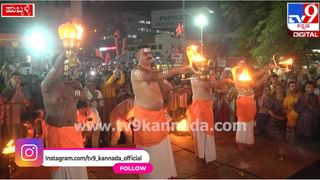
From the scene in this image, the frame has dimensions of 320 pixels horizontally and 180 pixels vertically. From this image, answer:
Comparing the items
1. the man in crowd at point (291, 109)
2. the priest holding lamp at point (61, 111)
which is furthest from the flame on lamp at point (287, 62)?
the priest holding lamp at point (61, 111)

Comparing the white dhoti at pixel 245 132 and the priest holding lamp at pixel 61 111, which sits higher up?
the priest holding lamp at pixel 61 111

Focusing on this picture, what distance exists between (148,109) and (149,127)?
0.25 meters

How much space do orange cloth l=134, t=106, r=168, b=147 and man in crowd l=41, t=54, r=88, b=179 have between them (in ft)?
2.84

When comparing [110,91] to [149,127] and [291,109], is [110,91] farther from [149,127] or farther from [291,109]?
[291,109]

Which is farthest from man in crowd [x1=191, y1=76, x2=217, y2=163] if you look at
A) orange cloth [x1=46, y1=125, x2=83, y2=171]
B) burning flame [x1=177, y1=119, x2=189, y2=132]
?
orange cloth [x1=46, y1=125, x2=83, y2=171]

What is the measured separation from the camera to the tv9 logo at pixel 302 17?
6.55m

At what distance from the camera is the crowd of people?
411cm

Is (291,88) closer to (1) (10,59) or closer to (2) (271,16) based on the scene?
(2) (271,16)

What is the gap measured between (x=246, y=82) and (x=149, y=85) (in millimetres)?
2870

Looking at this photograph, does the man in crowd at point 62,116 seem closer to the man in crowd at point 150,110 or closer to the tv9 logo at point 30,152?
the tv9 logo at point 30,152

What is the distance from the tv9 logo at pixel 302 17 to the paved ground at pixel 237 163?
96.4 inches

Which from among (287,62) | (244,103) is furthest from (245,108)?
(287,62)

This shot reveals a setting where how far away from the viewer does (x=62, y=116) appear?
405cm

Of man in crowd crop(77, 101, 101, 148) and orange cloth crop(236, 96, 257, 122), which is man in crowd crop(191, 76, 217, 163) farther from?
man in crowd crop(77, 101, 101, 148)
